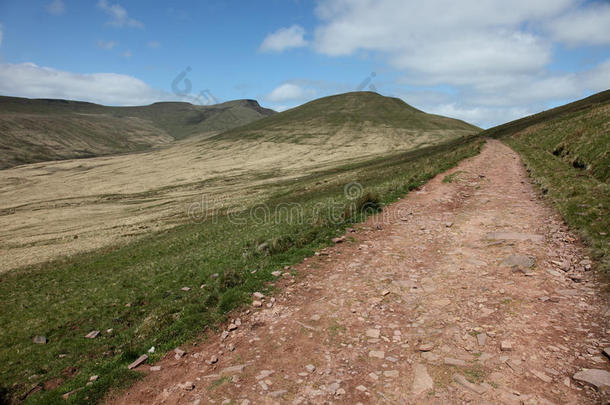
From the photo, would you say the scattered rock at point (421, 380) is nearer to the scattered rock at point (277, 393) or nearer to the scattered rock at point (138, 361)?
the scattered rock at point (277, 393)

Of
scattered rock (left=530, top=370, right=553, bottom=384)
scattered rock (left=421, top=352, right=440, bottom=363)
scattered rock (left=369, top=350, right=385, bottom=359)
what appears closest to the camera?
scattered rock (left=530, top=370, right=553, bottom=384)

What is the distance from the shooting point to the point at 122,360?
866cm

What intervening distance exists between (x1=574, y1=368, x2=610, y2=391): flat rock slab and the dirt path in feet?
0.46

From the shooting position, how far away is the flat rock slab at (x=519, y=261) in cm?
1010

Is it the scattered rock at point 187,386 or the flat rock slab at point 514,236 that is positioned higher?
the flat rock slab at point 514,236

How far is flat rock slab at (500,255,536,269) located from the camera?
10.1m

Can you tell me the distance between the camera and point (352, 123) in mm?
146500

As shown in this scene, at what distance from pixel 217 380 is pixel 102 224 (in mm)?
45747

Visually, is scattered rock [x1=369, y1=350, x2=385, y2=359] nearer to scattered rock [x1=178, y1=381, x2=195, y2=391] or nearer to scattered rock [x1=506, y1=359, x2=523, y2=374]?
scattered rock [x1=506, y1=359, x2=523, y2=374]

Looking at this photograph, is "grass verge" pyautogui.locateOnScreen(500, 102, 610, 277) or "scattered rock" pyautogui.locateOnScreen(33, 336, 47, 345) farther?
"scattered rock" pyautogui.locateOnScreen(33, 336, 47, 345)

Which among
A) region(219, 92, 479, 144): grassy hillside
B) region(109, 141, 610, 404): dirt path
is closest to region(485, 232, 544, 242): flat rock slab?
region(109, 141, 610, 404): dirt path

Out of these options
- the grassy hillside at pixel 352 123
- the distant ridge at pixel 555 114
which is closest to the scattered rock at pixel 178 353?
the distant ridge at pixel 555 114

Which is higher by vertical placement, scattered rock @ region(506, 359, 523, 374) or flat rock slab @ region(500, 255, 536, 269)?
flat rock slab @ region(500, 255, 536, 269)

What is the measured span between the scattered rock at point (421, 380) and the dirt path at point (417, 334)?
3 cm
